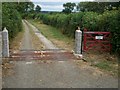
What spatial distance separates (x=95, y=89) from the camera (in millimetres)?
7461

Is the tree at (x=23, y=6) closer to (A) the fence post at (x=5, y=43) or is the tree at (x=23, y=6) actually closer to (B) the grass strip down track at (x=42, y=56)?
(B) the grass strip down track at (x=42, y=56)

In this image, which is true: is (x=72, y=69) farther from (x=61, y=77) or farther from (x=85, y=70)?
(x=61, y=77)

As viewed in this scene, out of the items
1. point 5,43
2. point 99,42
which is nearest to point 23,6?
point 99,42

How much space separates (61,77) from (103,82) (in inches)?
56.4

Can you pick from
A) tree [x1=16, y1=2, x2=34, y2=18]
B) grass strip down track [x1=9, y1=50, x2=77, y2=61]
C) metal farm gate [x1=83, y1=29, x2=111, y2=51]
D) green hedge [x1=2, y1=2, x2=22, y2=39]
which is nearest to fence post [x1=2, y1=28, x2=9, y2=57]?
grass strip down track [x1=9, y1=50, x2=77, y2=61]

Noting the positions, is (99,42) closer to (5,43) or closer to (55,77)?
(5,43)

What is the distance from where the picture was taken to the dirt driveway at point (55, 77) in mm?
7850

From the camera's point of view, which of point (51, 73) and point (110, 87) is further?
point (51, 73)

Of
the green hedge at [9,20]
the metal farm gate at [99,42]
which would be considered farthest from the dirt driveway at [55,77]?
the green hedge at [9,20]

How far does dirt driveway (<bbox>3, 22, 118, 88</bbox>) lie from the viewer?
7.85m

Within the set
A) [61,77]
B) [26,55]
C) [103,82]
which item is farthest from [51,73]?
[26,55]

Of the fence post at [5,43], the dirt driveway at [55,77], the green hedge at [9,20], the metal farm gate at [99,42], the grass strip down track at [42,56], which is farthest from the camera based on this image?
the green hedge at [9,20]

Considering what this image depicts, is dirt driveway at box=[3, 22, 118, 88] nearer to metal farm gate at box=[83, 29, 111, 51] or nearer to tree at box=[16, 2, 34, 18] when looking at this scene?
metal farm gate at box=[83, 29, 111, 51]

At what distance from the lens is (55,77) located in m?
8.72
